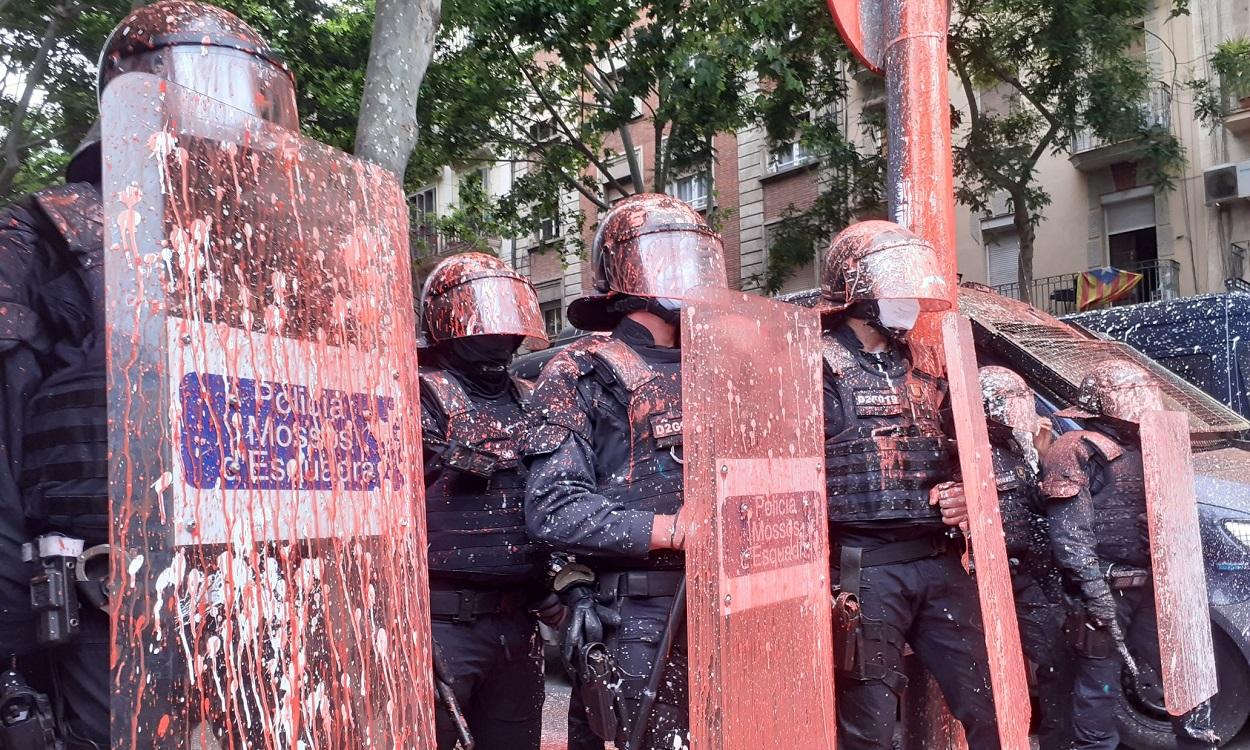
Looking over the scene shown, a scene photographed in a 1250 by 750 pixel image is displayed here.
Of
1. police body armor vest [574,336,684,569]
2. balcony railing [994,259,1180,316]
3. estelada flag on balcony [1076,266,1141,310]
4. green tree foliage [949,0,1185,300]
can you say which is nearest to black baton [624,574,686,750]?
police body armor vest [574,336,684,569]

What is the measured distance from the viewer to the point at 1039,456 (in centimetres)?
492

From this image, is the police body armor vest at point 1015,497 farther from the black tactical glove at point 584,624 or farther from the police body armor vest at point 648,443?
the black tactical glove at point 584,624

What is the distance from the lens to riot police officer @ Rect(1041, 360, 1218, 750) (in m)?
4.27

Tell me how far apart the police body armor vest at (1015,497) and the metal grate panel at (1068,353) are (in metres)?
0.96

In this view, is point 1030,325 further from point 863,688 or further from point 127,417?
point 127,417

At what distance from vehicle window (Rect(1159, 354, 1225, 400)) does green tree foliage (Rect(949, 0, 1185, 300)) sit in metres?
6.26

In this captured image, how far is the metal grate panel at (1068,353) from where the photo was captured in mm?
5523

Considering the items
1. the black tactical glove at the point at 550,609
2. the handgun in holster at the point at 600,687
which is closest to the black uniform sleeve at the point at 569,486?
the handgun in holster at the point at 600,687

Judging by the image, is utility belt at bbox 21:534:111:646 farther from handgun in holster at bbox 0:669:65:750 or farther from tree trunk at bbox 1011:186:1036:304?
tree trunk at bbox 1011:186:1036:304

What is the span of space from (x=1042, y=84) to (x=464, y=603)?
37.2ft

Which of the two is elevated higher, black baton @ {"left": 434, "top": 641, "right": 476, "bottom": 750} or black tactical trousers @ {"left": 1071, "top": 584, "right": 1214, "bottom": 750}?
black baton @ {"left": 434, "top": 641, "right": 476, "bottom": 750}

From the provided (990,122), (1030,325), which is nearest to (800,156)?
(990,122)

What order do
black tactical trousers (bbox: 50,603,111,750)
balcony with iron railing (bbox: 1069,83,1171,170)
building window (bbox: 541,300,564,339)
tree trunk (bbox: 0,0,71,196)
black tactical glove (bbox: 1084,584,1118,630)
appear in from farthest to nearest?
building window (bbox: 541,300,564,339)
balcony with iron railing (bbox: 1069,83,1171,170)
tree trunk (bbox: 0,0,71,196)
black tactical glove (bbox: 1084,584,1118,630)
black tactical trousers (bbox: 50,603,111,750)

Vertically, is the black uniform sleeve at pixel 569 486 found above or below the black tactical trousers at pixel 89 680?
above
